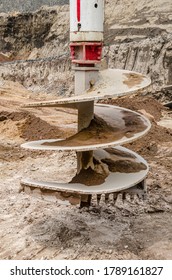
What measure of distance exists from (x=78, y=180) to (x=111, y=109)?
72.0 inches

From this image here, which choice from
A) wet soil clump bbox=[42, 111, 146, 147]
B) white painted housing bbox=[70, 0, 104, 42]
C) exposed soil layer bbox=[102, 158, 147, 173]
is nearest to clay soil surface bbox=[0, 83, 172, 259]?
wet soil clump bbox=[42, 111, 146, 147]

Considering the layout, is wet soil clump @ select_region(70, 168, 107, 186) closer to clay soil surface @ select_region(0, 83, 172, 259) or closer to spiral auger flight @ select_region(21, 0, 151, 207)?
spiral auger flight @ select_region(21, 0, 151, 207)

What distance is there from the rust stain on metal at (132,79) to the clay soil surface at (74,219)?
86.4 inches

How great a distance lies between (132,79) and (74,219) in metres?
2.79

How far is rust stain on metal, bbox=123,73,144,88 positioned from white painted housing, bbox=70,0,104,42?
0.82 meters

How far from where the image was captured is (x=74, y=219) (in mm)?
7820

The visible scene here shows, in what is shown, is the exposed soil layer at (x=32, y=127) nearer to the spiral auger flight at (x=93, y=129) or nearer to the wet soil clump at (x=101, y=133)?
the spiral auger flight at (x=93, y=129)

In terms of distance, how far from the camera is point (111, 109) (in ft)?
26.6

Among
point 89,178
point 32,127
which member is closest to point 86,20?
point 89,178

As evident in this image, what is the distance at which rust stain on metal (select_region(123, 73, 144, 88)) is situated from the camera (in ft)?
22.2

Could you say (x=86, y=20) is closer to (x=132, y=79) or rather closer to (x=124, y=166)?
(x=132, y=79)

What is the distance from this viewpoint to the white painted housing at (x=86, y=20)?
6.47 meters

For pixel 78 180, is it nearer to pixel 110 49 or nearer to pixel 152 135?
pixel 152 135

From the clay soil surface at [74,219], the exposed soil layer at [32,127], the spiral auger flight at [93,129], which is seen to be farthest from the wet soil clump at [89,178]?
the exposed soil layer at [32,127]
